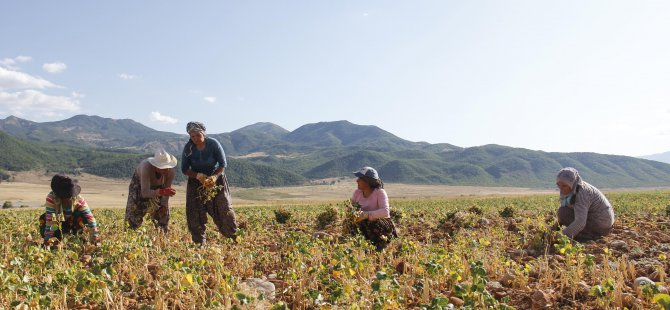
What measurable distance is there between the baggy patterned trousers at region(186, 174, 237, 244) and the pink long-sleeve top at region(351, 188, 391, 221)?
1.78 metres

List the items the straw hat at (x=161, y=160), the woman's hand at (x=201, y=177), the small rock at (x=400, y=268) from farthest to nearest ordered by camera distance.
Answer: the straw hat at (x=161, y=160) < the woman's hand at (x=201, y=177) < the small rock at (x=400, y=268)

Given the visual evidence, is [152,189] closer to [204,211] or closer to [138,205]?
[138,205]

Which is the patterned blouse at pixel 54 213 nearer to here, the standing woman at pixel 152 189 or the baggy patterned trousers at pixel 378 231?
the standing woman at pixel 152 189

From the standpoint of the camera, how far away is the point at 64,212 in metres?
5.92

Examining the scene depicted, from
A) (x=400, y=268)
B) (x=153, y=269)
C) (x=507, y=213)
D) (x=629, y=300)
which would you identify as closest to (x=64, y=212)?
(x=153, y=269)

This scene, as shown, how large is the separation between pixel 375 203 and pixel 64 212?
13.5 ft

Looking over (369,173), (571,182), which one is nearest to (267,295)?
(369,173)

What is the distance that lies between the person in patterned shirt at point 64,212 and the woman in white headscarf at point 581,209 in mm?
6313

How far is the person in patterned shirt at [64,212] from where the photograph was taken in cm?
564

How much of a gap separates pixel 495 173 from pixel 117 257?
191 metres

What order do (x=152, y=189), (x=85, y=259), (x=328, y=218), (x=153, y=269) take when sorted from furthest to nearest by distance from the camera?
(x=328, y=218), (x=152, y=189), (x=85, y=259), (x=153, y=269)

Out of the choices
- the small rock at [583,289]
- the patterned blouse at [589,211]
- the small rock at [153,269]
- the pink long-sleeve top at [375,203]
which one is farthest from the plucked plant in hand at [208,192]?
the patterned blouse at [589,211]

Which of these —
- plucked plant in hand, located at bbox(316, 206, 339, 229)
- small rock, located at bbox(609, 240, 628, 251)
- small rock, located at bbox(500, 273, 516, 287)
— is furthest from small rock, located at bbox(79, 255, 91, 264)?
small rock, located at bbox(609, 240, 628, 251)

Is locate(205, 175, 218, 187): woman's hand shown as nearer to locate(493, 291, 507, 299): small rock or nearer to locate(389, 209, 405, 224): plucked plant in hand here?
locate(493, 291, 507, 299): small rock
